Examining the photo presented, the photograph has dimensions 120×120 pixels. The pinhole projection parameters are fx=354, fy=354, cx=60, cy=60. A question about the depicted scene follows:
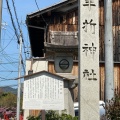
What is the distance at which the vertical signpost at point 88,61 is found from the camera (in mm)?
8898

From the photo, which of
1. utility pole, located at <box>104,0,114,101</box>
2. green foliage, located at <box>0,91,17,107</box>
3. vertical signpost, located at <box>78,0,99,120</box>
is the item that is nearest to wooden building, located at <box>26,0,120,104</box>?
utility pole, located at <box>104,0,114,101</box>

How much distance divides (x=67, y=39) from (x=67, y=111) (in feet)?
22.2

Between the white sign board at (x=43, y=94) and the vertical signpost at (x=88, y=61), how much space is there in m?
1.46

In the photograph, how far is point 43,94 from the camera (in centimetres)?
1022

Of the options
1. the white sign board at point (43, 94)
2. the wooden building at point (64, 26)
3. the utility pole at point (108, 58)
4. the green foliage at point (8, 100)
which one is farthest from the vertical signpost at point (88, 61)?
the green foliage at point (8, 100)

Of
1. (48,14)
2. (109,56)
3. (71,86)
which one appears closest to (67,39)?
(48,14)

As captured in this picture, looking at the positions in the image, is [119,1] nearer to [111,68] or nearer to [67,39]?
[67,39]

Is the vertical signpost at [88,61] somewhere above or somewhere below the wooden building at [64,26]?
below

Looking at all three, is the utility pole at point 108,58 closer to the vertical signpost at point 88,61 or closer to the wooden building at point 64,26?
the vertical signpost at point 88,61

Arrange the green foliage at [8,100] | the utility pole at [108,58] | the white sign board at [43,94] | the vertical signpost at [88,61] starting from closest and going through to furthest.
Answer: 1. the vertical signpost at [88,61]
2. the utility pole at [108,58]
3. the white sign board at [43,94]
4. the green foliage at [8,100]

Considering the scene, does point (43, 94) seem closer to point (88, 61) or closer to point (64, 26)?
point (88, 61)

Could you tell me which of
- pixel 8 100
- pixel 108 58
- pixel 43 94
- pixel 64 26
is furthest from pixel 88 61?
pixel 8 100

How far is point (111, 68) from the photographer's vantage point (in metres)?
10.1

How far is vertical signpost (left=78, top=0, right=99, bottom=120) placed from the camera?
8898 mm
